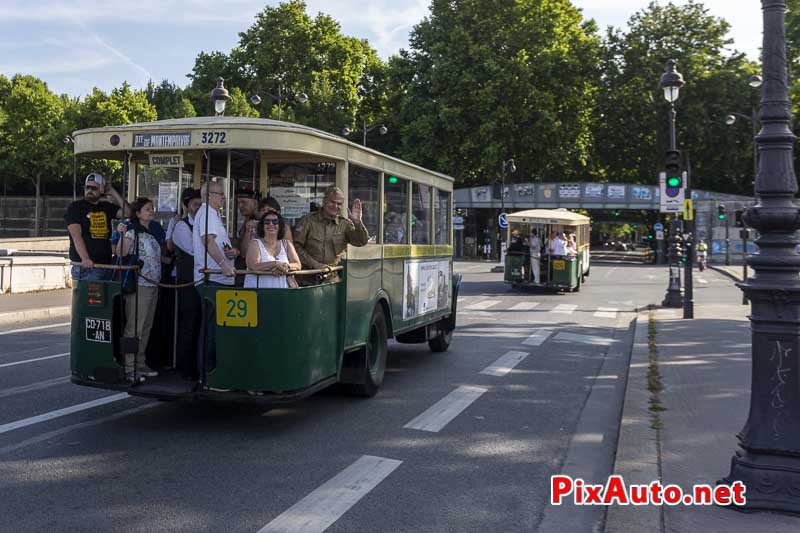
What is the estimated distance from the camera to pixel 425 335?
11273mm

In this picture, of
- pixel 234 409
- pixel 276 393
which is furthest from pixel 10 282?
pixel 276 393

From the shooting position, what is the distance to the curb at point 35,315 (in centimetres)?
1499

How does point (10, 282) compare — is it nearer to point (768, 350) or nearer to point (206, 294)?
point (206, 294)

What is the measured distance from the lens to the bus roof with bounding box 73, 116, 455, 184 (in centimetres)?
680

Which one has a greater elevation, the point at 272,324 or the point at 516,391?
the point at 272,324

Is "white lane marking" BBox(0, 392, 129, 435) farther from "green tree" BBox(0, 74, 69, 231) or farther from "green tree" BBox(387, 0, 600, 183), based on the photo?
"green tree" BBox(0, 74, 69, 231)

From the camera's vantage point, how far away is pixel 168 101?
65.8 m

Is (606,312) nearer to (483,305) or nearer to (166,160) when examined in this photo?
(483,305)

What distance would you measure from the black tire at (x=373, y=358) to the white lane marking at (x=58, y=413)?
2426mm

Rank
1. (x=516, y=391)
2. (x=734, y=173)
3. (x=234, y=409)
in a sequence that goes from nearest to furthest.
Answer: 1. (x=234, y=409)
2. (x=516, y=391)
3. (x=734, y=173)

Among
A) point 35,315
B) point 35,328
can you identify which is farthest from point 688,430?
point 35,315

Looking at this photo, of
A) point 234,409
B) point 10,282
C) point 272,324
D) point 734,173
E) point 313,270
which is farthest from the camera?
point 734,173

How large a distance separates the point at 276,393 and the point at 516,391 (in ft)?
11.6

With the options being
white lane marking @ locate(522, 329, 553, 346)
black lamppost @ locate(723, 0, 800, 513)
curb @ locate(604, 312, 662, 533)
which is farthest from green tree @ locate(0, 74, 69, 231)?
black lamppost @ locate(723, 0, 800, 513)
